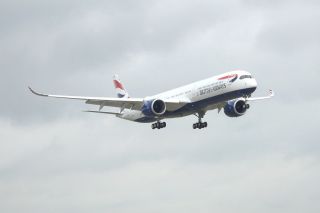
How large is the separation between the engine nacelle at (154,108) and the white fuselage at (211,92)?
1.63 metres

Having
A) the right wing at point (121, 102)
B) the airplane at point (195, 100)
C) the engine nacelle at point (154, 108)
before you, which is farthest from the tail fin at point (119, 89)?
the engine nacelle at point (154, 108)

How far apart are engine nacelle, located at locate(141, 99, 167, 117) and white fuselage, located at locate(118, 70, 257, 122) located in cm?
163

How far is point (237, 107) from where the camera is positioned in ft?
396

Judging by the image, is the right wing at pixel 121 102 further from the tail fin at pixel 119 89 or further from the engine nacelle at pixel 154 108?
the tail fin at pixel 119 89

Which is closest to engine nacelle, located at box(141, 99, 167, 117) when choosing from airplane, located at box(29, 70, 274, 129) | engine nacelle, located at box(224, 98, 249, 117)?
airplane, located at box(29, 70, 274, 129)

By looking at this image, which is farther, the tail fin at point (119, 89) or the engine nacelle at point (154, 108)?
the tail fin at point (119, 89)

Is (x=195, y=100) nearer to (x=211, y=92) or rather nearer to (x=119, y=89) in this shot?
(x=211, y=92)

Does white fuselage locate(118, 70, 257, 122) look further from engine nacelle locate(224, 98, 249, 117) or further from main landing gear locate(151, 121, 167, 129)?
main landing gear locate(151, 121, 167, 129)

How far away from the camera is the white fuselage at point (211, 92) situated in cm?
11544

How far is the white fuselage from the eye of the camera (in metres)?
115

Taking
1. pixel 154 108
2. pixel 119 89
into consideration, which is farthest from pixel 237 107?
pixel 119 89

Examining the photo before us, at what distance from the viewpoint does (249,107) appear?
120 m

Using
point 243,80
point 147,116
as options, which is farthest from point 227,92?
point 147,116

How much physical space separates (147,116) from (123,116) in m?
8.10
